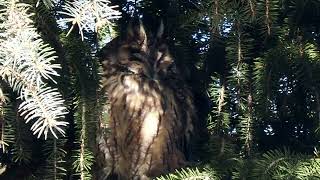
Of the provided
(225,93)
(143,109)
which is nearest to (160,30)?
(143,109)

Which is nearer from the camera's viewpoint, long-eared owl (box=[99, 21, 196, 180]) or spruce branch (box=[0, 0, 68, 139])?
spruce branch (box=[0, 0, 68, 139])

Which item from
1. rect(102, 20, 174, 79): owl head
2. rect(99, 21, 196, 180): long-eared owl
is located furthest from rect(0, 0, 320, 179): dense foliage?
rect(102, 20, 174, 79): owl head

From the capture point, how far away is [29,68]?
3.28ft

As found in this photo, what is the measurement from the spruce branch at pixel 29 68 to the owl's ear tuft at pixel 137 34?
86cm

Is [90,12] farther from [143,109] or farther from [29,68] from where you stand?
[143,109]

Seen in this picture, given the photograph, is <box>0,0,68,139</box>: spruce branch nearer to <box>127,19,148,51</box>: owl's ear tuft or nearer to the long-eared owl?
the long-eared owl

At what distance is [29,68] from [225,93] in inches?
25.8

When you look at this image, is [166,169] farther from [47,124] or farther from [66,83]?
[47,124]

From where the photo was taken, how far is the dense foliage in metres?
1.35

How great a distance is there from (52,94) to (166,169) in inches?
31.1

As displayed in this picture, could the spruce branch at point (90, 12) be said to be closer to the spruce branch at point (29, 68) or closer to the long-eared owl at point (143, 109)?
the spruce branch at point (29, 68)

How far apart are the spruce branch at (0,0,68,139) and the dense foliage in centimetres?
19

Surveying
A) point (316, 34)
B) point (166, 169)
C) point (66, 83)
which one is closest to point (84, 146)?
point (66, 83)

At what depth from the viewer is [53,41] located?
4.56 ft
